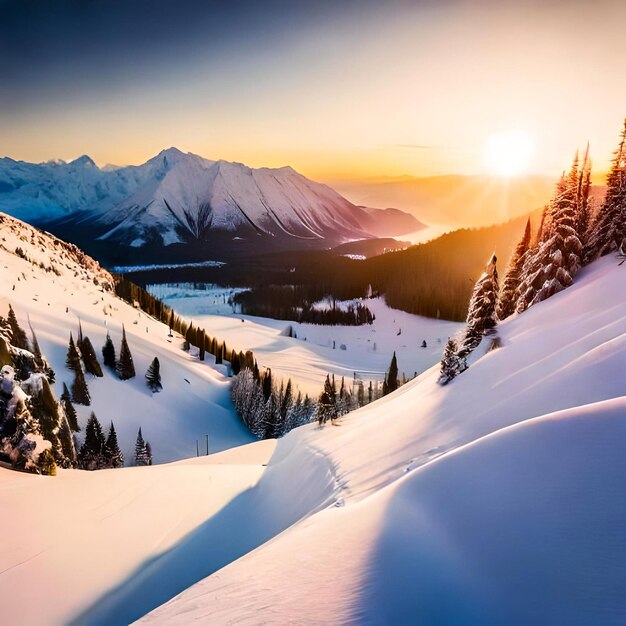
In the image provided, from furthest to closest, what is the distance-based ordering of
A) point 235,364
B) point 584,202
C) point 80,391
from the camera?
point 235,364
point 80,391
point 584,202

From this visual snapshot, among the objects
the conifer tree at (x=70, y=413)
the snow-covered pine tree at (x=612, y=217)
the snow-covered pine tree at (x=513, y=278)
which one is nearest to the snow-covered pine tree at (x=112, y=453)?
the conifer tree at (x=70, y=413)

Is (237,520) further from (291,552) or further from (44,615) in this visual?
(291,552)

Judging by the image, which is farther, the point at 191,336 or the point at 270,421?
the point at 191,336

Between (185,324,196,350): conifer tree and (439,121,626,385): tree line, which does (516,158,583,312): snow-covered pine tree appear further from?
(185,324,196,350): conifer tree

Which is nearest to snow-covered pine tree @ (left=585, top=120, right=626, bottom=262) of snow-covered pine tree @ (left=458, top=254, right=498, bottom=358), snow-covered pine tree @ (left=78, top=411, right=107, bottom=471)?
snow-covered pine tree @ (left=458, top=254, right=498, bottom=358)

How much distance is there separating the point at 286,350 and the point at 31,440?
95633 millimetres

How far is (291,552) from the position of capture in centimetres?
809

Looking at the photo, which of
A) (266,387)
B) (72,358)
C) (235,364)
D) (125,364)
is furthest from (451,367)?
(235,364)

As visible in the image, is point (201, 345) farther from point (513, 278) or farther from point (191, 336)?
point (513, 278)

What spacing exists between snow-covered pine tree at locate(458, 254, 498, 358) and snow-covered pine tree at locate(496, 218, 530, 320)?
7.56m

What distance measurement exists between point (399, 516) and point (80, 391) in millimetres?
51480

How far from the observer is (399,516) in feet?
22.7

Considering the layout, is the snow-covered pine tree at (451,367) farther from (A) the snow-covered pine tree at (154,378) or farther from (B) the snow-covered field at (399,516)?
(A) the snow-covered pine tree at (154,378)

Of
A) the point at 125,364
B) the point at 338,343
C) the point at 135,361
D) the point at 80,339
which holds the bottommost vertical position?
the point at 338,343
